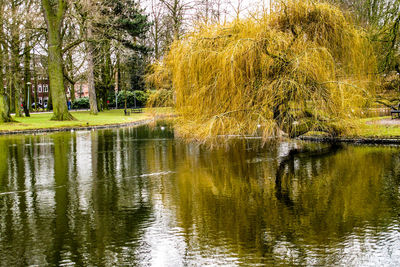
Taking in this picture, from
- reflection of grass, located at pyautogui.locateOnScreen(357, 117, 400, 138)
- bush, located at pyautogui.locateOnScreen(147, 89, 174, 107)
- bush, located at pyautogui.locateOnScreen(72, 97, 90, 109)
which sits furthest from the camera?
bush, located at pyautogui.locateOnScreen(72, 97, 90, 109)

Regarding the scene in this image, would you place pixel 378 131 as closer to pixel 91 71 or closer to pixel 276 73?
pixel 276 73

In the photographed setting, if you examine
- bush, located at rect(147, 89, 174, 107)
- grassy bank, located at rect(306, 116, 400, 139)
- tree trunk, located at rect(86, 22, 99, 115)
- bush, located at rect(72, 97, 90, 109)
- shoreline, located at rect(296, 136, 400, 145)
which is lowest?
shoreline, located at rect(296, 136, 400, 145)

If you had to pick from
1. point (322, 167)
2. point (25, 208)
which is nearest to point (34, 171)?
point (25, 208)

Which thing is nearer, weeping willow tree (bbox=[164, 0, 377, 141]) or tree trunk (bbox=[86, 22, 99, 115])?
weeping willow tree (bbox=[164, 0, 377, 141])

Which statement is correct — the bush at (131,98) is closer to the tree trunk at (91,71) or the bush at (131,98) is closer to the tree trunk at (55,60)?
the tree trunk at (91,71)

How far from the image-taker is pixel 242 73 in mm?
16609

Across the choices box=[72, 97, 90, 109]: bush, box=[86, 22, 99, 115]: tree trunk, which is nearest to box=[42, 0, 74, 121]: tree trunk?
box=[86, 22, 99, 115]: tree trunk

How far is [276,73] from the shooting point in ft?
55.0

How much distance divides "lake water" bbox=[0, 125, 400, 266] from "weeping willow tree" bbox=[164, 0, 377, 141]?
5.74ft

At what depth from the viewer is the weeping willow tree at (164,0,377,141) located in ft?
53.5

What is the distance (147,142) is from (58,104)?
579 inches

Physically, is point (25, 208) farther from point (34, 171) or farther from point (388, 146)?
point (388, 146)

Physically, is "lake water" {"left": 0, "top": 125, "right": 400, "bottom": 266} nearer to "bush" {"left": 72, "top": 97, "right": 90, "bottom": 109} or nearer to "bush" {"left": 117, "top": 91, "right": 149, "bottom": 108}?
"bush" {"left": 117, "top": 91, "right": 149, "bottom": 108}

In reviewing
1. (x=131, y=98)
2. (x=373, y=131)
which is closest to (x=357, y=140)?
(x=373, y=131)
